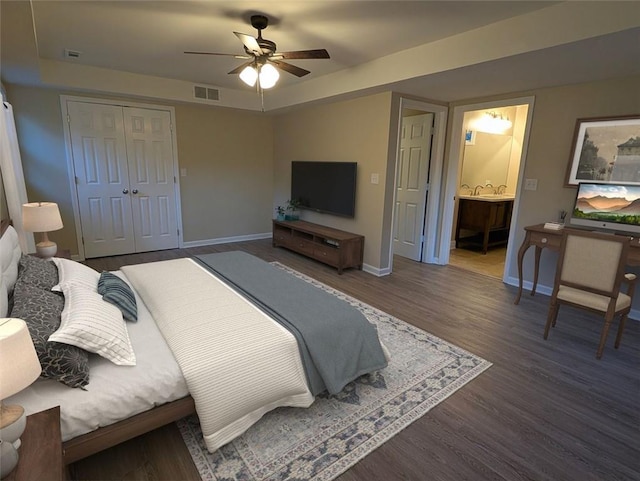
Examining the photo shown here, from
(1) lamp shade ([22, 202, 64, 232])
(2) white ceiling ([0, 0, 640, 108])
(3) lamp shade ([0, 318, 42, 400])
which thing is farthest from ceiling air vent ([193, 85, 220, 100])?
(3) lamp shade ([0, 318, 42, 400])

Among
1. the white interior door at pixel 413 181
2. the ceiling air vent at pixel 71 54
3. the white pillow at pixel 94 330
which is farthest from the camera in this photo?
the white interior door at pixel 413 181

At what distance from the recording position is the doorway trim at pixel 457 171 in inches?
154

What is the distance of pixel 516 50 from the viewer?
2600 millimetres

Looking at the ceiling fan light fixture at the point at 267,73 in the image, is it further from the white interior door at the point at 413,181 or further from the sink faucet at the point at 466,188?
the sink faucet at the point at 466,188

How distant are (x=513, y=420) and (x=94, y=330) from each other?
2260 millimetres

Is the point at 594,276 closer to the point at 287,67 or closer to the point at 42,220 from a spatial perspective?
the point at 287,67

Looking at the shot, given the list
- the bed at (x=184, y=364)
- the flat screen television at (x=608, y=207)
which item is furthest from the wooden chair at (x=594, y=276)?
the bed at (x=184, y=364)

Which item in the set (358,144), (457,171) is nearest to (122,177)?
(358,144)

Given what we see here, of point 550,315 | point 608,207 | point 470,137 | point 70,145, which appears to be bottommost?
point 550,315

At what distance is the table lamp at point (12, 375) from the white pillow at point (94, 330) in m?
0.42

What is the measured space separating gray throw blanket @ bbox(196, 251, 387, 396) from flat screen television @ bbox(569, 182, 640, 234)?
108 inches

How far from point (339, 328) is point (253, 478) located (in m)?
0.84

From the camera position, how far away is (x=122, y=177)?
16.0 ft

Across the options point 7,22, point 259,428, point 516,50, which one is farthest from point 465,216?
point 7,22
